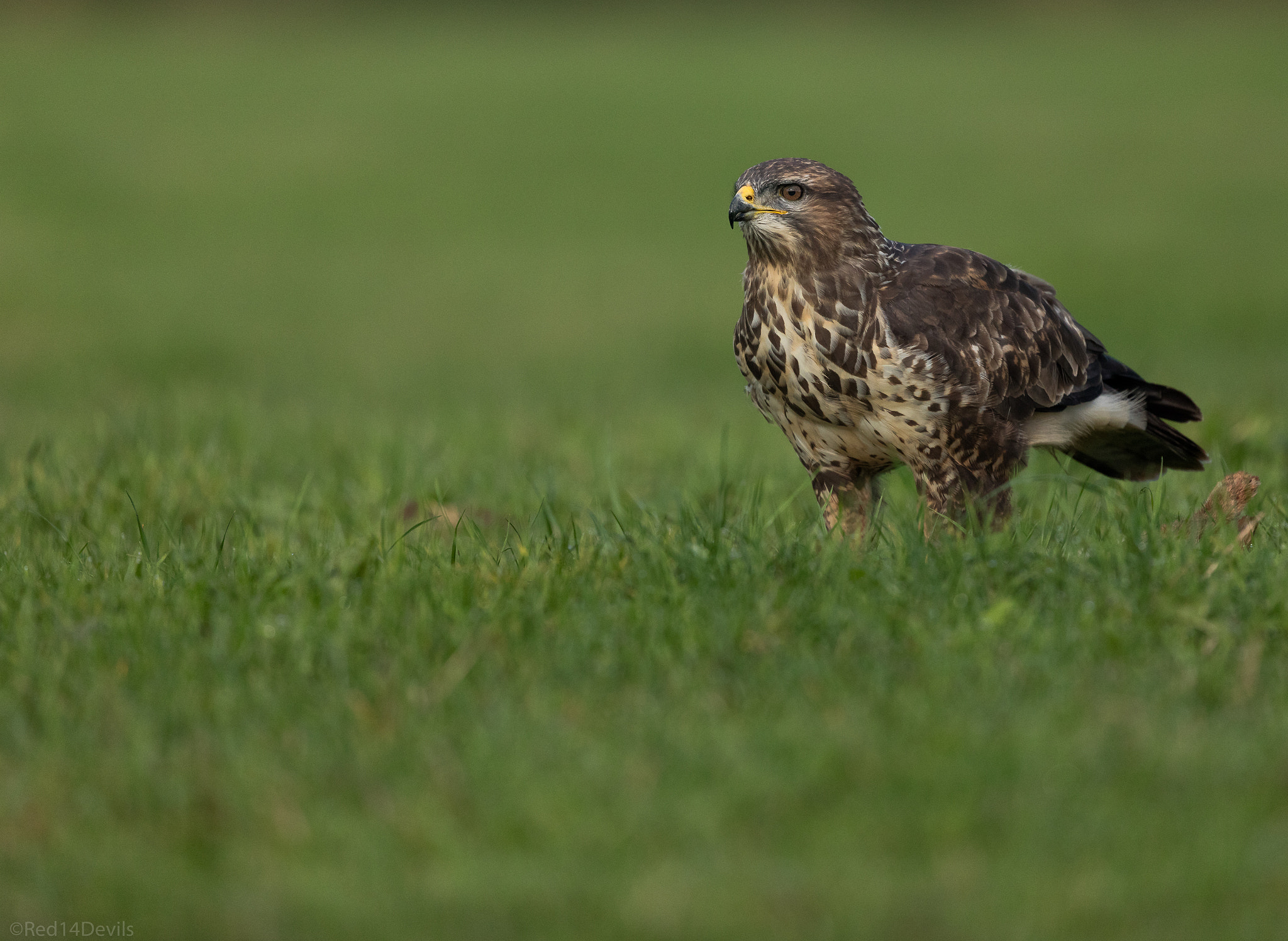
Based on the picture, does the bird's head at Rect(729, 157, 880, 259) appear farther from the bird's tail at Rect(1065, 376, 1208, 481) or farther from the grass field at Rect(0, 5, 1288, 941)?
the bird's tail at Rect(1065, 376, 1208, 481)

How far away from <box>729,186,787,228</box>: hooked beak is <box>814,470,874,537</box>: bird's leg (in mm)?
906

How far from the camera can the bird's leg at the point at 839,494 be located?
4809mm

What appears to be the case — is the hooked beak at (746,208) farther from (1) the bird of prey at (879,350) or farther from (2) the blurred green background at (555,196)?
(2) the blurred green background at (555,196)

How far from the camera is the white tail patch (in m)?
5.11

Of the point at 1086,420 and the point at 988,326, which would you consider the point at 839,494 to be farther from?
the point at 1086,420

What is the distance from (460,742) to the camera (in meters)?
3.10

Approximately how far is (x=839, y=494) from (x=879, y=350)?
23.4 inches

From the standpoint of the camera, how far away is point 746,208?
473cm

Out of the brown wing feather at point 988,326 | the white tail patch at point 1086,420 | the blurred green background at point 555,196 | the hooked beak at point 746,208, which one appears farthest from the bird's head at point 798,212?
the blurred green background at point 555,196

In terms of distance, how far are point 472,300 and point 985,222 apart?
7.37 metres

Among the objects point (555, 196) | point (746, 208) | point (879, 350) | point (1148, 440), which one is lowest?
point (555, 196)

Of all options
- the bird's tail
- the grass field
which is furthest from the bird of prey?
the bird's tail

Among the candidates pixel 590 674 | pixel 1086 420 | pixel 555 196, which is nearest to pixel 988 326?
pixel 1086 420

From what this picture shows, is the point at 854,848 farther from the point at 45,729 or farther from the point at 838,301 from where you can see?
the point at 838,301
